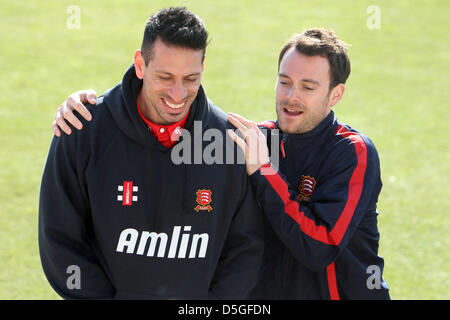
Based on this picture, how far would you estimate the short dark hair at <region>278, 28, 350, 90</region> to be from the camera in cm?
287

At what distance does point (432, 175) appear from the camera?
5961 mm

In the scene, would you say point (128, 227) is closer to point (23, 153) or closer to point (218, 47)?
point (23, 153)

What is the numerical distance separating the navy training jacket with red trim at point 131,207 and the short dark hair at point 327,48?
0.56 meters

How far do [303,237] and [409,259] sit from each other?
2380 millimetres

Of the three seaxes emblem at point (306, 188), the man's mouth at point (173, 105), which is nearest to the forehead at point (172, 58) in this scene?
the man's mouth at point (173, 105)

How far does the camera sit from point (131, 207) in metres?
2.58

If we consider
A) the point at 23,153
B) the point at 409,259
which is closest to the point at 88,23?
the point at 23,153

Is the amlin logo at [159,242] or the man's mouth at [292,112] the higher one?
the man's mouth at [292,112]

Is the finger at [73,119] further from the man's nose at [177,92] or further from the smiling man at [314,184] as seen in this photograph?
the man's nose at [177,92]

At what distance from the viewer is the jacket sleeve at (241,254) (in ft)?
8.91

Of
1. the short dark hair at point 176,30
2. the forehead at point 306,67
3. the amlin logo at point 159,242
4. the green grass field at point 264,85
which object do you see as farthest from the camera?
the green grass field at point 264,85

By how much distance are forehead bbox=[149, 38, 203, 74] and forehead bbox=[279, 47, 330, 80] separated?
0.56m

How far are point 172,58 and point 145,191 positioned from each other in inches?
22.0
